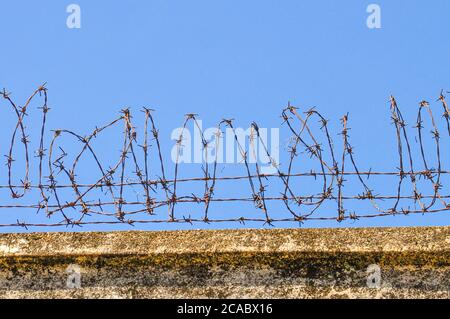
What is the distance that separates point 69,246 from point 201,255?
78 centimetres

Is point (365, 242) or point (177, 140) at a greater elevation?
point (177, 140)

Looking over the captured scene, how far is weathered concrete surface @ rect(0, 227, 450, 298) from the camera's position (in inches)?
175

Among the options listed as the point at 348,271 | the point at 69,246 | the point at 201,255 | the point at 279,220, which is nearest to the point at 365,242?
the point at 348,271

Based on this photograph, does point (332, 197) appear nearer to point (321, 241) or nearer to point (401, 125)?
point (321, 241)

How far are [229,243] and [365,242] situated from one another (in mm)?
749

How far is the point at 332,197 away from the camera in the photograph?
4.65 meters

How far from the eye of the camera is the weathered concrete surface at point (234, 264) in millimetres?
4445

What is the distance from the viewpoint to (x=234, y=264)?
4562mm
